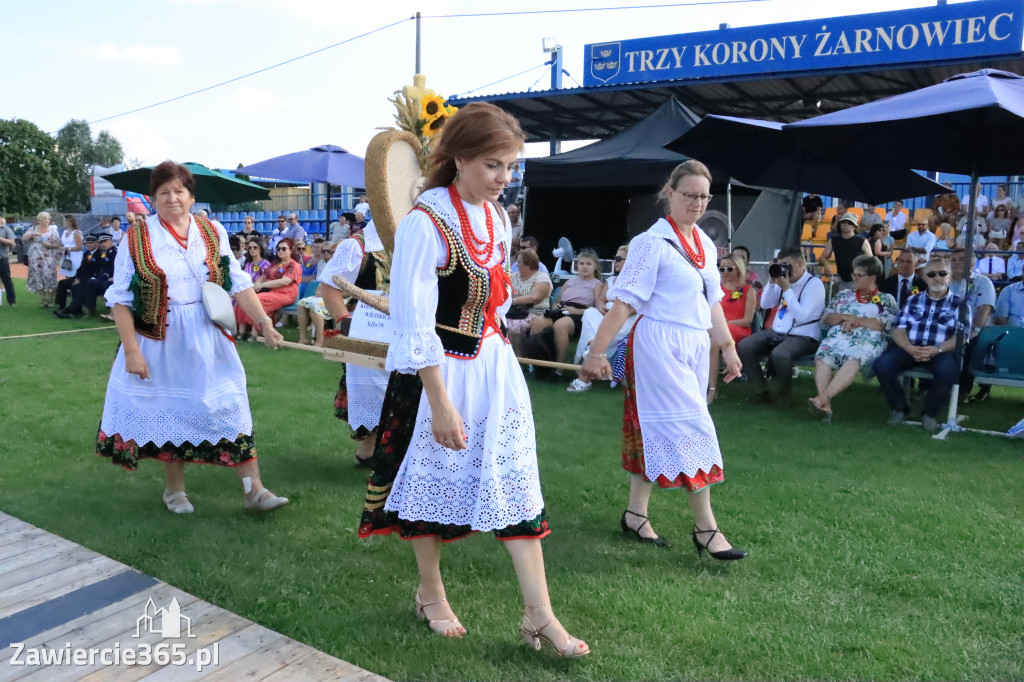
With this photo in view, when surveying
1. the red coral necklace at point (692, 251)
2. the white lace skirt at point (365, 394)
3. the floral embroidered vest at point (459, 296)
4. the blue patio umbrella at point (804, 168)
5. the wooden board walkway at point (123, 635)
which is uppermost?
the blue patio umbrella at point (804, 168)

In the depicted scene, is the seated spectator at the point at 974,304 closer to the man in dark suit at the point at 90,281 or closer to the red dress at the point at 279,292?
the red dress at the point at 279,292

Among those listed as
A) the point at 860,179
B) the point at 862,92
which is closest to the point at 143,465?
the point at 860,179

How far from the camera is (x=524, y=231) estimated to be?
14500mm

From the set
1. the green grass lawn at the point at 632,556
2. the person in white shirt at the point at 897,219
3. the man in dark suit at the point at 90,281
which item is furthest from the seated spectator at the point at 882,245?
the man in dark suit at the point at 90,281

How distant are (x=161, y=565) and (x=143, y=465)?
1.84 m

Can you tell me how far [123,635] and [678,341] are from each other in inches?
101

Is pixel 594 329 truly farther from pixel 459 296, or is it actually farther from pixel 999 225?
pixel 999 225

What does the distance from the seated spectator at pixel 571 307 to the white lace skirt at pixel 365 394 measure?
4.19 m

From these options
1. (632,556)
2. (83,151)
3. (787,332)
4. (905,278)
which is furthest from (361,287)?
(83,151)

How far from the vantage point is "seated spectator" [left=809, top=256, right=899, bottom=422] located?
23.7 feet

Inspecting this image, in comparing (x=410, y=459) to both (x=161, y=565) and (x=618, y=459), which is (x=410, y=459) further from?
(x=618, y=459)

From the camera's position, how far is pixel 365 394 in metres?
4.94

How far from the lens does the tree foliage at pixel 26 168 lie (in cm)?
4328

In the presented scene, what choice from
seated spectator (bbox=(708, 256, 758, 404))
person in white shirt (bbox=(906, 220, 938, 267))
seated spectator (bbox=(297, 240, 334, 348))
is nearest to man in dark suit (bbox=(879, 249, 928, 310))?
seated spectator (bbox=(708, 256, 758, 404))
